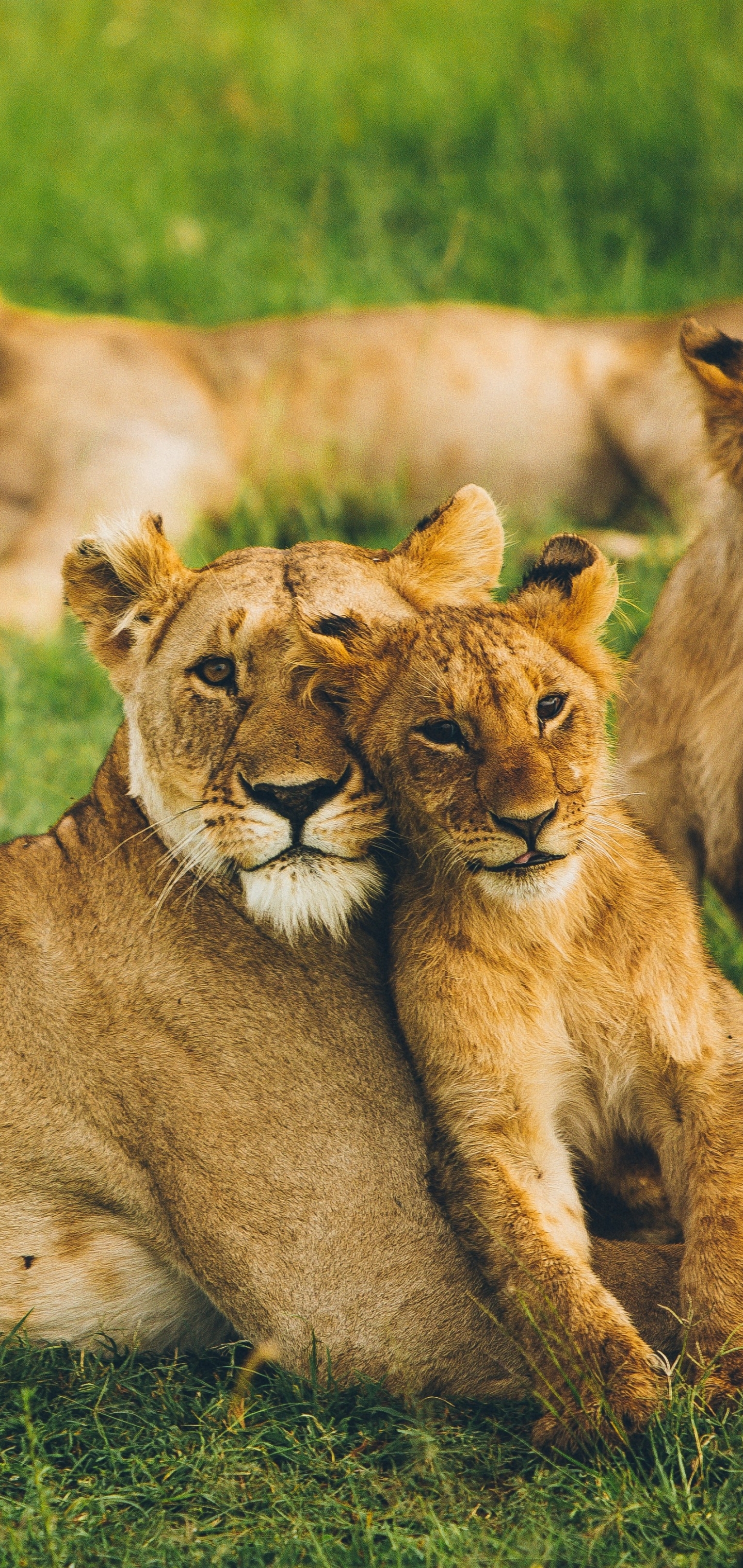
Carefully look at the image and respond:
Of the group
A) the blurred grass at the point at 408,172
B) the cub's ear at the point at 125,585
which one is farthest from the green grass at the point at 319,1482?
the blurred grass at the point at 408,172

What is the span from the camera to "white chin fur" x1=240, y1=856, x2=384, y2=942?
2361 millimetres

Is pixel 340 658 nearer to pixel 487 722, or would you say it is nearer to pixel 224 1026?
pixel 487 722

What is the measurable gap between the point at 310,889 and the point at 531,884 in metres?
0.31

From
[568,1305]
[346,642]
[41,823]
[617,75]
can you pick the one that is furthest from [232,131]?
[568,1305]

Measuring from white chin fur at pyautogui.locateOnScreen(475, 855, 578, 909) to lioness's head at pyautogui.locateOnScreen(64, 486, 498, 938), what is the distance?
0.19 m

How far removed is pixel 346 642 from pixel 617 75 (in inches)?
246

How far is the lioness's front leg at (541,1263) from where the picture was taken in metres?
2.18

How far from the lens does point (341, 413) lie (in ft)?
20.9

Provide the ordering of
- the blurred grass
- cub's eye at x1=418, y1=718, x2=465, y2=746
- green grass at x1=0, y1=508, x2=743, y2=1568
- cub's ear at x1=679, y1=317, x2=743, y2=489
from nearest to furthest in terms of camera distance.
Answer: green grass at x1=0, y1=508, x2=743, y2=1568 < cub's eye at x1=418, y1=718, x2=465, y2=746 < cub's ear at x1=679, y1=317, x2=743, y2=489 < the blurred grass

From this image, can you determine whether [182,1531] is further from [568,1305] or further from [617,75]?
[617,75]

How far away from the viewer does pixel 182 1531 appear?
227 centimetres

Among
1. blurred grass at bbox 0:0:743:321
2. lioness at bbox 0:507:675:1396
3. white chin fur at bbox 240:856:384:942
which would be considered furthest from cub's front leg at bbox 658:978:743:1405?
blurred grass at bbox 0:0:743:321

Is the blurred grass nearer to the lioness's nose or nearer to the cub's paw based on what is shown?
the lioness's nose

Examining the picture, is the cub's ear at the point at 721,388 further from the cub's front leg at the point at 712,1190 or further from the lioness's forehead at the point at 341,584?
the cub's front leg at the point at 712,1190
